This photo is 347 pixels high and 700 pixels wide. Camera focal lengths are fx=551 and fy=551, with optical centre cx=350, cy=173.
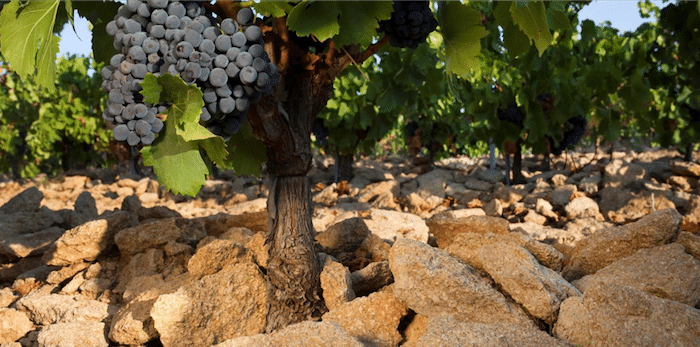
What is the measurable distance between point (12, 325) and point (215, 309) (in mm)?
1075

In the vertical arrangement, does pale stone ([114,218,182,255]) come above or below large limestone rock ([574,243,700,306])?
above

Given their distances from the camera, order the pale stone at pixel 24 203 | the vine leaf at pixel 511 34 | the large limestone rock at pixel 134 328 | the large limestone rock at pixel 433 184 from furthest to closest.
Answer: the large limestone rock at pixel 433 184 → the pale stone at pixel 24 203 → the large limestone rock at pixel 134 328 → the vine leaf at pixel 511 34

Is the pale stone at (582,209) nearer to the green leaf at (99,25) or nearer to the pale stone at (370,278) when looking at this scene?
the pale stone at (370,278)

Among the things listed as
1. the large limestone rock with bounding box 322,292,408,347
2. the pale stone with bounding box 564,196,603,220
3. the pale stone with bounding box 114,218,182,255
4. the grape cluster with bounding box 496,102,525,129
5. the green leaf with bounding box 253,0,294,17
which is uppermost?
the green leaf with bounding box 253,0,294,17

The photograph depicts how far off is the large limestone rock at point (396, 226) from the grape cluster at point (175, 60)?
244cm

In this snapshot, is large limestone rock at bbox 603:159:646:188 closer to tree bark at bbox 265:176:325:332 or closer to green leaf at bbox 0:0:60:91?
tree bark at bbox 265:176:325:332

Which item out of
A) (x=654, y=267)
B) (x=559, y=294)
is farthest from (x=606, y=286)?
(x=654, y=267)

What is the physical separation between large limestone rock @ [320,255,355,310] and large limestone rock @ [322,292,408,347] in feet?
0.33

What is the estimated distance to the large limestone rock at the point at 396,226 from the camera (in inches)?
162

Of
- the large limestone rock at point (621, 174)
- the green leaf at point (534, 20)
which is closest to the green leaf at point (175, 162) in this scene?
the green leaf at point (534, 20)

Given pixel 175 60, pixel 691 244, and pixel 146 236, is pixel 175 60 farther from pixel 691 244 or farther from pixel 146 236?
pixel 691 244

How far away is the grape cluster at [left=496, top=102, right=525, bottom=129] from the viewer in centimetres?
639

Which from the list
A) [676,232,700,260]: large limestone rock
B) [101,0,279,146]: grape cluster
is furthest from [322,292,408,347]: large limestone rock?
[676,232,700,260]: large limestone rock

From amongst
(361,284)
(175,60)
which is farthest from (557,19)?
(175,60)
